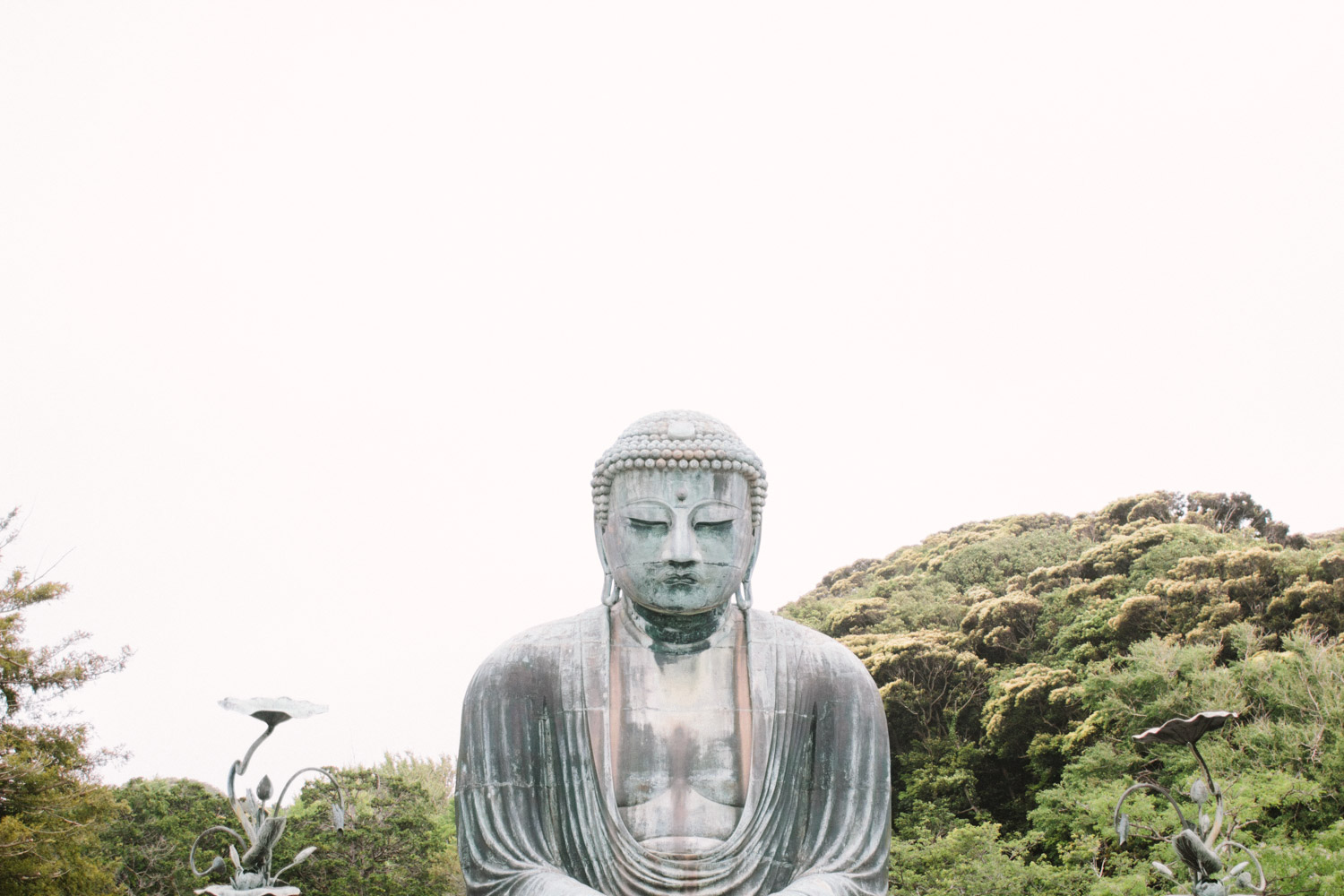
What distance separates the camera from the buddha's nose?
580 cm

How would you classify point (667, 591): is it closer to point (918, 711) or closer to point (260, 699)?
point (260, 699)

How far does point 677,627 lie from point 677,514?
0.59 meters

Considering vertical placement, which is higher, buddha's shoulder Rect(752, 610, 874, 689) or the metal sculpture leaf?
buddha's shoulder Rect(752, 610, 874, 689)

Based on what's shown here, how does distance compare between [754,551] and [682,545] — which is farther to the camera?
[754,551]

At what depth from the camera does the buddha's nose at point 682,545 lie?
5797mm

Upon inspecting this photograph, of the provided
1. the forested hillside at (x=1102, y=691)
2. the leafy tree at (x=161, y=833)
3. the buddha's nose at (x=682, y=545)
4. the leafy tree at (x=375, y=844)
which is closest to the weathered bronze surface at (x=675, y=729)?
the buddha's nose at (x=682, y=545)

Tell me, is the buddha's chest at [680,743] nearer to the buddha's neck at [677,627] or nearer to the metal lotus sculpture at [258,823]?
the buddha's neck at [677,627]

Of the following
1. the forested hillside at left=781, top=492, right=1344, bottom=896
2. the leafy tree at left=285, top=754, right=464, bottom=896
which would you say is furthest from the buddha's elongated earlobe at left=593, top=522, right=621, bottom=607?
the leafy tree at left=285, top=754, right=464, bottom=896

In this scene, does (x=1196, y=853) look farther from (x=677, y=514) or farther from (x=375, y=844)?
(x=375, y=844)

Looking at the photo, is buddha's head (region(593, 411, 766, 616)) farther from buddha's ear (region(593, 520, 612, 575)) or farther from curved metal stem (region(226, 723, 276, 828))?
curved metal stem (region(226, 723, 276, 828))

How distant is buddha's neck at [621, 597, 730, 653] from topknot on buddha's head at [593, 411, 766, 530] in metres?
0.49

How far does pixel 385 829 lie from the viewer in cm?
2019

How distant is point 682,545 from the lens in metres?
5.81

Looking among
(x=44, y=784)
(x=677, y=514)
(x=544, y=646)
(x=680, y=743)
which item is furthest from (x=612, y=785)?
(x=44, y=784)
